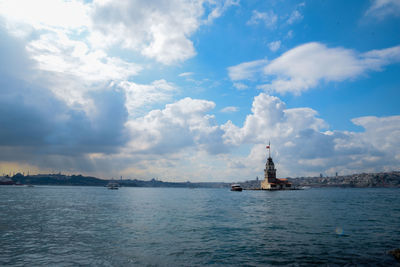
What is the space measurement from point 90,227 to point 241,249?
858 inches

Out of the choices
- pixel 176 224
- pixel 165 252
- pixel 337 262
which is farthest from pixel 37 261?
pixel 337 262

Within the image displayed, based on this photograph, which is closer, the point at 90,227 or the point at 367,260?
the point at 367,260

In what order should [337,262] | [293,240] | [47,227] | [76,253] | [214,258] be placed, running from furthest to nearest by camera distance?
[47,227] → [293,240] → [76,253] → [214,258] → [337,262]

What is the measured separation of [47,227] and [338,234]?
35.7 m

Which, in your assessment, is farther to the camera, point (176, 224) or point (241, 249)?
point (176, 224)

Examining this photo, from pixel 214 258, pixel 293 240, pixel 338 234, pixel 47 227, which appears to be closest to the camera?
pixel 214 258

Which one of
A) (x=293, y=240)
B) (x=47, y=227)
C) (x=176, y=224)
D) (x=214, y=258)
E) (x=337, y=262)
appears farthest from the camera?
(x=176, y=224)

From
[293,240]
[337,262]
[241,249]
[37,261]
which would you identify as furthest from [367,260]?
[37,261]

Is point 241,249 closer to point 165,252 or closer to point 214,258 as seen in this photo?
point 214,258

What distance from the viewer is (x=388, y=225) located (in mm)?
35438

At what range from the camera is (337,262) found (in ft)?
63.7

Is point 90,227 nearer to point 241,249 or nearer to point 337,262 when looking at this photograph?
point 241,249

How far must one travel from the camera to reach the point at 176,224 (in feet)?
122

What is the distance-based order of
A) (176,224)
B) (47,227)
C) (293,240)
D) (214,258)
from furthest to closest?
1. (176,224)
2. (47,227)
3. (293,240)
4. (214,258)
